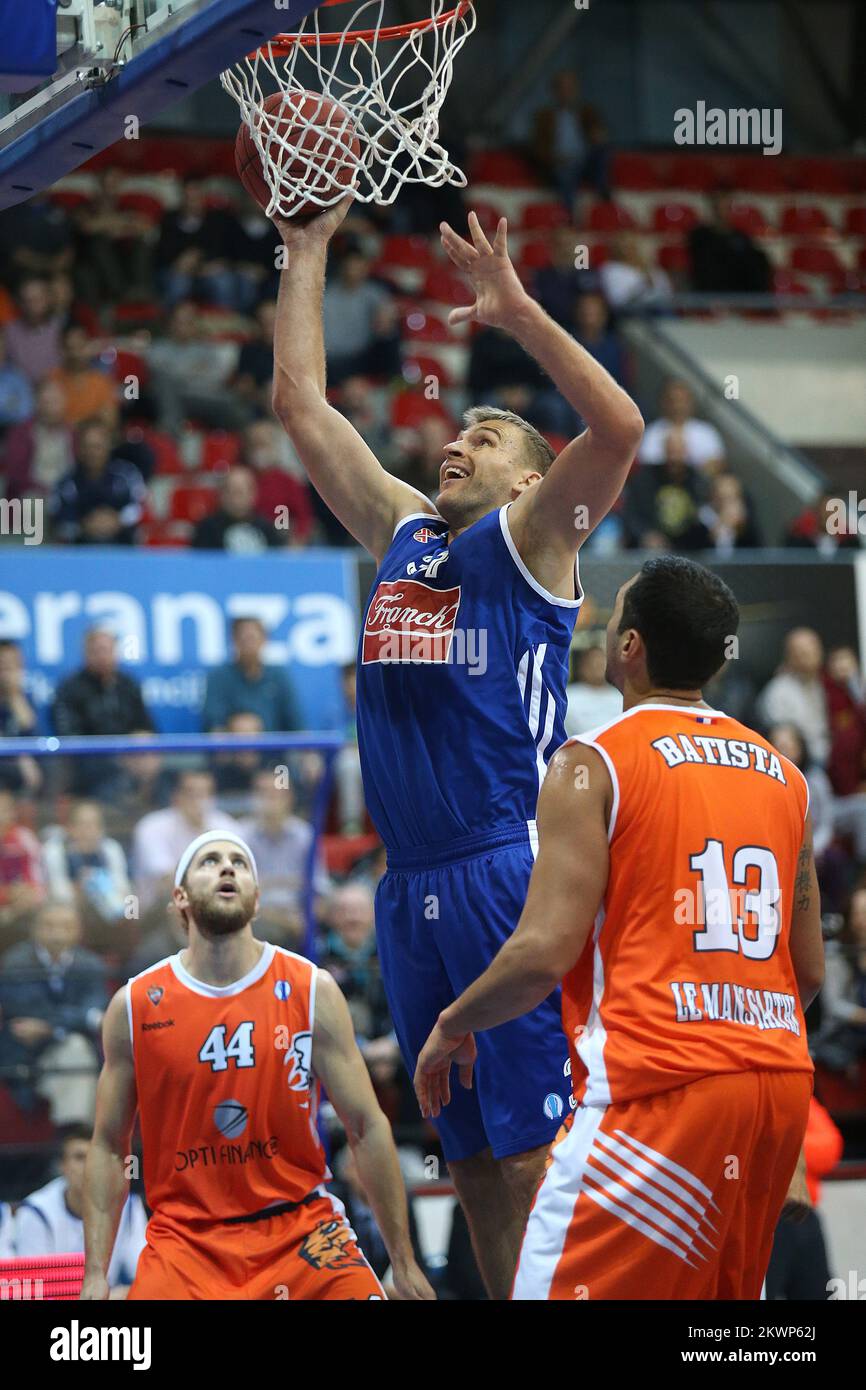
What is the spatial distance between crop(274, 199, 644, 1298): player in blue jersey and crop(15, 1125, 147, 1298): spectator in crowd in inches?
121

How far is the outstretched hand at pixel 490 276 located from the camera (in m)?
4.41

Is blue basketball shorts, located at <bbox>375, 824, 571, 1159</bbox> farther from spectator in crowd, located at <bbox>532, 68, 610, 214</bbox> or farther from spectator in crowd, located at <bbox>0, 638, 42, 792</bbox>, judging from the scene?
spectator in crowd, located at <bbox>532, 68, 610, 214</bbox>

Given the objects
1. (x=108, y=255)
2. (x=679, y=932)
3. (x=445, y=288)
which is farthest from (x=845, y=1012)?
(x=445, y=288)

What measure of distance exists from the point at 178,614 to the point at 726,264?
7.23m

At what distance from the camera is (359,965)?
9117 mm

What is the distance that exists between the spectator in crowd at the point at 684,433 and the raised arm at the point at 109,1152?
8.53 meters

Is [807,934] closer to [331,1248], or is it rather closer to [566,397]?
[566,397]

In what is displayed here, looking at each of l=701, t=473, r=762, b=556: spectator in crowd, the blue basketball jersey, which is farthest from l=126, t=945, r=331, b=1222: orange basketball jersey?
l=701, t=473, r=762, b=556: spectator in crowd

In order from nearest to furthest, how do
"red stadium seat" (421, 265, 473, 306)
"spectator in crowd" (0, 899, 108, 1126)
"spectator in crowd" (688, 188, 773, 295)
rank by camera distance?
"spectator in crowd" (0, 899, 108, 1126) < "red stadium seat" (421, 265, 473, 306) < "spectator in crowd" (688, 188, 773, 295)

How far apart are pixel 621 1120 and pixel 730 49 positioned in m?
16.9

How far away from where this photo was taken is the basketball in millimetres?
5078

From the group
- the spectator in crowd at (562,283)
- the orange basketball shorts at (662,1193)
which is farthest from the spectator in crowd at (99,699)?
the orange basketball shorts at (662,1193)

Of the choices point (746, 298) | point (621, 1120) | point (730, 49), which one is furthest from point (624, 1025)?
point (730, 49)

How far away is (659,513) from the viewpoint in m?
13.0
